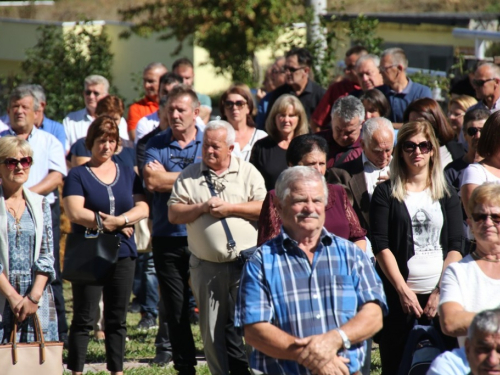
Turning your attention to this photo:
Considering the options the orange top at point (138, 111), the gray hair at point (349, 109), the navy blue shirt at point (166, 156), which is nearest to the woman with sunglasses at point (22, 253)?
the navy blue shirt at point (166, 156)

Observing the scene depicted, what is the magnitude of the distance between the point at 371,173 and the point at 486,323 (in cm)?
278

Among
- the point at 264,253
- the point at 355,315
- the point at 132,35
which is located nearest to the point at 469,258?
the point at 355,315

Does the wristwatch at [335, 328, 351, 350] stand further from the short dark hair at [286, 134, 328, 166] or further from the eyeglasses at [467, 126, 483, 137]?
the eyeglasses at [467, 126, 483, 137]

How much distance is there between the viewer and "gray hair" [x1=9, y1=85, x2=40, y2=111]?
7873mm

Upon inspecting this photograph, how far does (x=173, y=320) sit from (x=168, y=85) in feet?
10.5

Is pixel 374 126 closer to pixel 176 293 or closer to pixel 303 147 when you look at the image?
pixel 303 147

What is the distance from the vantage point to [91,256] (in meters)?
6.47

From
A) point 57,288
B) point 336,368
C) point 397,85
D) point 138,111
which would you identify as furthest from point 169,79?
point 336,368

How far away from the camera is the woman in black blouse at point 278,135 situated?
7.18m

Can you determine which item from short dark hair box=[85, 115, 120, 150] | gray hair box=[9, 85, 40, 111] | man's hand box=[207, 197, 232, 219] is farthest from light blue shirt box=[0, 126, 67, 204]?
man's hand box=[207, 197, 232, 219]

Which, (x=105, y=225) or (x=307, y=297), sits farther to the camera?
(x=105, y=225)

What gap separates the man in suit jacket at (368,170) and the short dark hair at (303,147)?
620 millimetres

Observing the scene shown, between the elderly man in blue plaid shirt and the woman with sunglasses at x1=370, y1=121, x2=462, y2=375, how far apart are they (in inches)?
48.1

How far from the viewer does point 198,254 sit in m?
6.35
